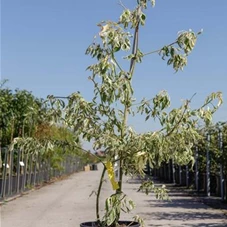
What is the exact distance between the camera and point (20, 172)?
57.5 feet

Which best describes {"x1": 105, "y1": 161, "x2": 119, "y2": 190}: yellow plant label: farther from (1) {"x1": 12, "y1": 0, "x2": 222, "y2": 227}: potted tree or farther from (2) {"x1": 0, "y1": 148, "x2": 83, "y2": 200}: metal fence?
(2) {"x1": 0, "y1": 148, "x2": 83, "y2": 200}: metal fence

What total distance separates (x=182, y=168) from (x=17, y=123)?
8.31 meters

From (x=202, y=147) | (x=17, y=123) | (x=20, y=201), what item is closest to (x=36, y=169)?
(x=17, y=123)

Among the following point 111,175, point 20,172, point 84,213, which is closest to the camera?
point 111,175

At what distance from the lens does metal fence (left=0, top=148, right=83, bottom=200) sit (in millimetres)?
14555

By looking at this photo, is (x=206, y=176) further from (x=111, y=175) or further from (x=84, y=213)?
(x=111, y=175)

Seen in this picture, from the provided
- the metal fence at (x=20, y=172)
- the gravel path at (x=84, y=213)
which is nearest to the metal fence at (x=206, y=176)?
the gravel path at (x=84, y=213)

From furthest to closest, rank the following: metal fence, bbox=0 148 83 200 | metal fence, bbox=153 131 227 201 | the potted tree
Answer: metal fence, bbox=0 148 83 200 < metal fence, bbox=153 131 227 201 < the potted tree

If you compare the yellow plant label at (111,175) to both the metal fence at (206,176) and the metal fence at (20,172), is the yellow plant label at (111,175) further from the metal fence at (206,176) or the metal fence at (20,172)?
the metal fence at (20,172)

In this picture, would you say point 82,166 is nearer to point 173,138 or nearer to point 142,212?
point 142,212

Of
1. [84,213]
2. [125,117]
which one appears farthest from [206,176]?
[125,117]

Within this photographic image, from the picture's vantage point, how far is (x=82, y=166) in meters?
52.9

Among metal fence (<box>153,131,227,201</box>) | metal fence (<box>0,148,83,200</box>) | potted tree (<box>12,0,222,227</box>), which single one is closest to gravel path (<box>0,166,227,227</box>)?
metal fence (<box>0,148,83,200</box>)

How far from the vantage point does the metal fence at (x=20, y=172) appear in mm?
14555
